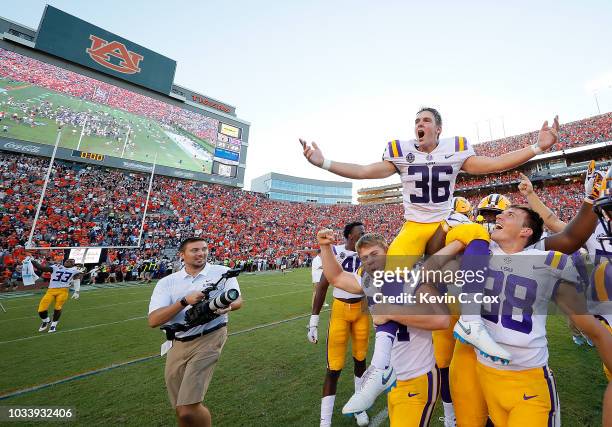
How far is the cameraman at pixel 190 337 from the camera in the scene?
113 inches

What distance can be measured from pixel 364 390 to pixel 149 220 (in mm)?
28830

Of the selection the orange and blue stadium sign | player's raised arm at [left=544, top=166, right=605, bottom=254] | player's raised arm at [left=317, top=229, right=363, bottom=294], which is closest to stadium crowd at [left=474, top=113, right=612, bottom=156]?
player's raised arm at [left=544, top=166, right=605, bottom=254]

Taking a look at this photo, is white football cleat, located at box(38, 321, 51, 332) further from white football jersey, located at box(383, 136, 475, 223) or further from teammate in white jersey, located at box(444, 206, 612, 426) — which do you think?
teammate in white jersey, located at box(444, 206, 612, 426)

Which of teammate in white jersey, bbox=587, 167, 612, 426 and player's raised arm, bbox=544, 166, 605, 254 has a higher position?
player's raised arm, bbox=544, 166, 605, 254

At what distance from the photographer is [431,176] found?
294 centimetres

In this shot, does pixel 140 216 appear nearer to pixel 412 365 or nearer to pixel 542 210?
pixel 412 365

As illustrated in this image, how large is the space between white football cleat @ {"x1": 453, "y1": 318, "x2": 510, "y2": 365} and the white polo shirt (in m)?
2.23

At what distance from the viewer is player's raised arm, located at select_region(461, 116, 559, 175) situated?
261cm

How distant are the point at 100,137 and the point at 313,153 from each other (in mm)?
31893

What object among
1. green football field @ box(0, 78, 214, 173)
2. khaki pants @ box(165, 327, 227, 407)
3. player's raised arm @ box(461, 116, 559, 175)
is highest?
green football field @ box(0, 78, 214, 173)

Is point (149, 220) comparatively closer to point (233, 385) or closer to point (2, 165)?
point (2, 165)

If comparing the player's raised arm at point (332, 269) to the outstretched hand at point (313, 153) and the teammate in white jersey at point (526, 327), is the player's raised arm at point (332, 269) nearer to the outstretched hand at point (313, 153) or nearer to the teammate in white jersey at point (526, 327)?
the outstretched hand at point (313, 153)

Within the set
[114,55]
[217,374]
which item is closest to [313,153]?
[217,374]

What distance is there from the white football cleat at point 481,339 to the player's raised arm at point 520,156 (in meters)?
1.43
